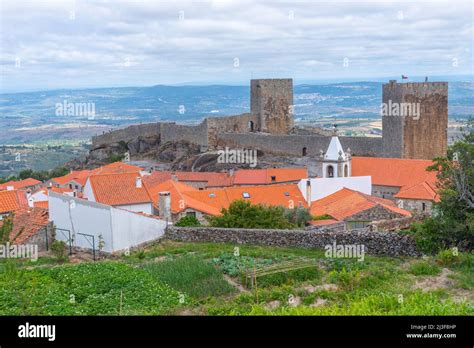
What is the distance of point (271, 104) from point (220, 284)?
1423 inches

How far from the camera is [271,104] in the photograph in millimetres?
46375

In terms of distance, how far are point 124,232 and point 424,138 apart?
84.3 ft

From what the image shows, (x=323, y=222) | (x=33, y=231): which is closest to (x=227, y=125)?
(x=323, y=222)

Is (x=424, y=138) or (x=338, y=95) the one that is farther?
(x=338, y=95)

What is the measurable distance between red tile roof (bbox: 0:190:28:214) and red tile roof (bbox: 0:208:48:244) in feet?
Result: 33.9

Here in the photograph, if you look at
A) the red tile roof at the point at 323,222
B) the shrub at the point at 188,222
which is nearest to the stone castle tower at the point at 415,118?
the red tile roof at the point at 323,222

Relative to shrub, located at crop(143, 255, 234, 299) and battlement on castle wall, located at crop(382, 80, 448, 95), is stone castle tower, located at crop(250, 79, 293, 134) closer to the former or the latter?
battlement on castle wall, located at crop(382, 80, 448, 95)

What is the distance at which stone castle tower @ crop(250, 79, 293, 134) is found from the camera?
152 ft

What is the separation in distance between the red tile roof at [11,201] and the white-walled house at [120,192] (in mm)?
7492

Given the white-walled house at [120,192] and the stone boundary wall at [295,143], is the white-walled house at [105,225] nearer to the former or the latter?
the white-walled house at [120,192]

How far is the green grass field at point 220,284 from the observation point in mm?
9664
